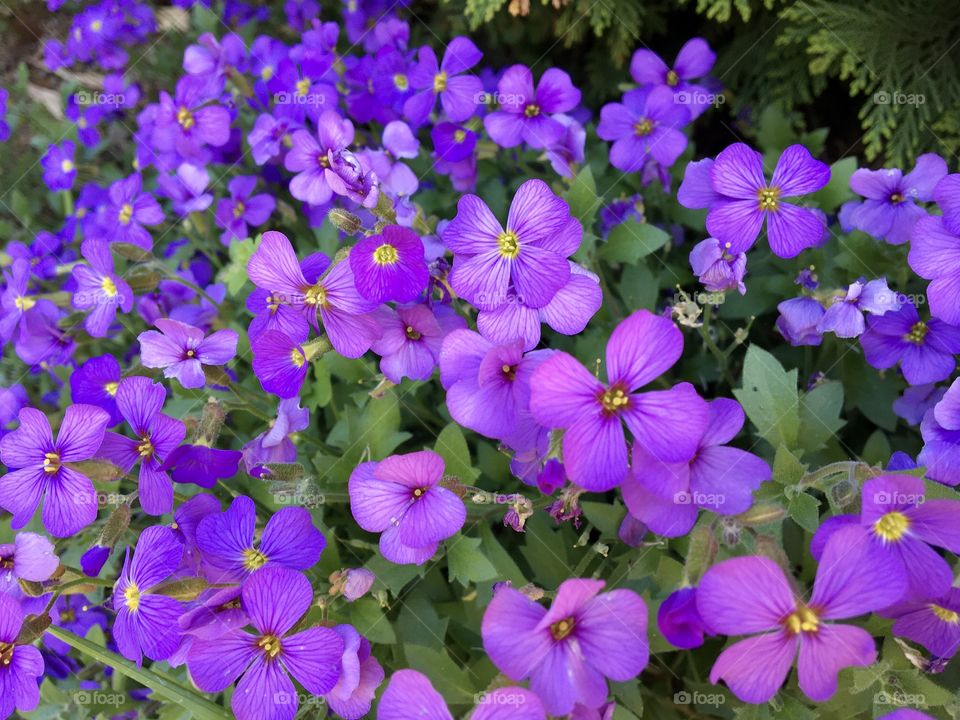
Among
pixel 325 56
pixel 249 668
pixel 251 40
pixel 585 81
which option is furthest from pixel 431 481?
pixel 251 40

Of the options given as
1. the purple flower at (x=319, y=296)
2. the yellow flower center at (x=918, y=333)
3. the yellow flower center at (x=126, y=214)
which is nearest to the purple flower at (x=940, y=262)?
the yellow flower center at (x=918, y=333)

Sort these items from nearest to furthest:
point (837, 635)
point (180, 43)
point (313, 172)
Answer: point (837, 635) < point (313, 172) < point (180, 43)

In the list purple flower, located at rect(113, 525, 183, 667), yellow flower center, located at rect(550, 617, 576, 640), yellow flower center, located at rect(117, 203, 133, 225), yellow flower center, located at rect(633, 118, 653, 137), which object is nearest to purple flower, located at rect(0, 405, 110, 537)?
purple flower, located at rect(113, 525, 183, 667)

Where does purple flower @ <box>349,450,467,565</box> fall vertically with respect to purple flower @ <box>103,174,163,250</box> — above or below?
above

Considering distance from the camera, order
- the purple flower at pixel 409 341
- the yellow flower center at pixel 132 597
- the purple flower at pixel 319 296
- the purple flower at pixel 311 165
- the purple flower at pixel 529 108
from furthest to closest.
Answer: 1. the purple flower at pixel 529 108
2. the purple flower at pixel 311 165
3. the purple flower at pixel 409 341
4. the purple flower at pixel 319 296
5. the yellow flower center at pixel 132 597

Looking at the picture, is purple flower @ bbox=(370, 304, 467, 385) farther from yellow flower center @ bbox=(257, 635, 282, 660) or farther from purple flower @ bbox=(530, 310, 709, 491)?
yellow flower center @ bbox=(257, 635, 282, 660)

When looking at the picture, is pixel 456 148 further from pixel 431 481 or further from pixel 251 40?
pixel 251 40

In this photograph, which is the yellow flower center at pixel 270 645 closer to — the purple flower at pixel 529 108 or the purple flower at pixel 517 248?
the purple flower at pixel 517 248
